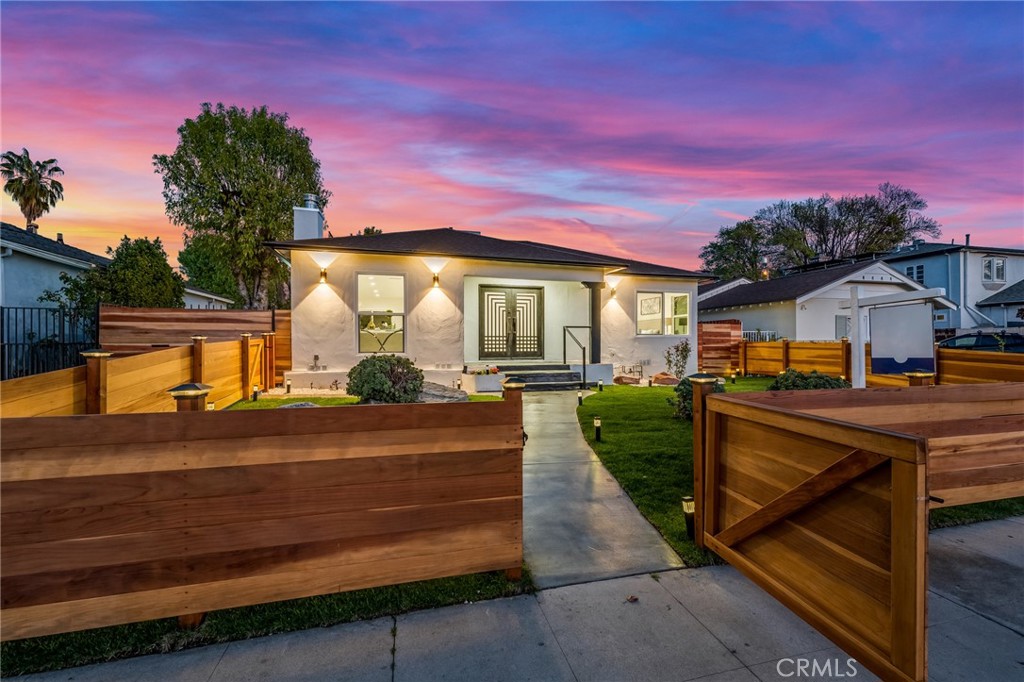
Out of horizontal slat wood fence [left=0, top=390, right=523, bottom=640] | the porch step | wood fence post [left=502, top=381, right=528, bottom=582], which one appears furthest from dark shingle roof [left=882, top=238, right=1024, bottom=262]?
horizontal slat wood fence [left=0, top=390, right=523, bottom=640]

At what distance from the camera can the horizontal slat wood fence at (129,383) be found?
297 centimetres

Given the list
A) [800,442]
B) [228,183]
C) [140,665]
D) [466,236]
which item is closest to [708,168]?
[466,236]

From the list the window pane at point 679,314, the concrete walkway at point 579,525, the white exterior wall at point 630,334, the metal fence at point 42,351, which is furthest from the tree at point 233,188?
the concrete walkway at point 579,525

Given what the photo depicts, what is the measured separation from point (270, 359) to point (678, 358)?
11057mm

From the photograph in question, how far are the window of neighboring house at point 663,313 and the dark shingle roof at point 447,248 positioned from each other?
33.6 inches

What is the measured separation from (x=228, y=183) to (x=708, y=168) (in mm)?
21240

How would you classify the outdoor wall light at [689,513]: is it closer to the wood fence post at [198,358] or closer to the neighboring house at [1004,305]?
the wood fence post at [198,358]

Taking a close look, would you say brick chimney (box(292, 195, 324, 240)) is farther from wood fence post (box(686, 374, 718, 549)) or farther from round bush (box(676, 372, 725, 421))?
wood fence post (box(686, 374, 718, 549))

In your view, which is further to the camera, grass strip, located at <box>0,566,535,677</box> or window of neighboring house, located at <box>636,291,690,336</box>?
window of neighboring house, located at <box>636,291,690,336</box>

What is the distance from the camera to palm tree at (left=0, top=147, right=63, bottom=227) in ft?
71.4

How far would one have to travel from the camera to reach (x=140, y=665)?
6.31 feet

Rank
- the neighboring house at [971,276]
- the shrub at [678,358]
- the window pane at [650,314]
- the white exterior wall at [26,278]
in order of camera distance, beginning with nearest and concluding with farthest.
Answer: the white exterior wall at [26,278] → the shrub at [678,358] → the window pane at [650,314] → the neighboring house at [971,276]

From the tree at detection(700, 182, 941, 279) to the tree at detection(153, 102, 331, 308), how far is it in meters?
33.8

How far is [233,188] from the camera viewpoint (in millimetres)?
20734
